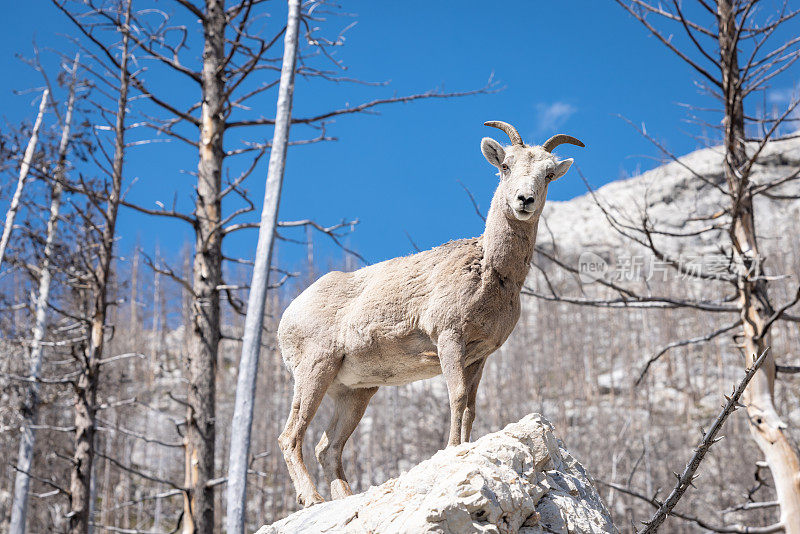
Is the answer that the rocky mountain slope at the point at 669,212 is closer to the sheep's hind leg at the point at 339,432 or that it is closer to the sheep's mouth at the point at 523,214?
the sheep's hind leg at the point at 339,432

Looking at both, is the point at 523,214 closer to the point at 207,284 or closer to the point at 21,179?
the point at 207,284

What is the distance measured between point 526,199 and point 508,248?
0.40m

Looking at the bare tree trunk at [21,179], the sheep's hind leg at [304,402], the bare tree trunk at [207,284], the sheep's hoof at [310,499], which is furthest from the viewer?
the bare tree trunk at [21,179]

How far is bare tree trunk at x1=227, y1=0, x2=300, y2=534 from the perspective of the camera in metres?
3.99

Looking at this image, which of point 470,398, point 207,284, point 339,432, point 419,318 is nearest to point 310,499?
point 339,432

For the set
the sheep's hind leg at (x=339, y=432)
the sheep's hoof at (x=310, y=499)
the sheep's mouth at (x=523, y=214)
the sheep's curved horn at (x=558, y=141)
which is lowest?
the sheep's hoof at (x=310, y=499)

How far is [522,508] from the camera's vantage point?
345 cm

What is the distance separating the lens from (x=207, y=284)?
725 cm

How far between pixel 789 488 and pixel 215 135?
669cm

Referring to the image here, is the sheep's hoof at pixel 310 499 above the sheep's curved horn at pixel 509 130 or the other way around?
the other way around

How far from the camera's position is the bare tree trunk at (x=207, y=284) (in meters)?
6.96

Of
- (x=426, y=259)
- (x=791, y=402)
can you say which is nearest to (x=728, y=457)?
(x=791, y=402)

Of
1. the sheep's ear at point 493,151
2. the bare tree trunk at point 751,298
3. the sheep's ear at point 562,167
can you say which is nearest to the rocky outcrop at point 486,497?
the sheep's ear at point 562,167

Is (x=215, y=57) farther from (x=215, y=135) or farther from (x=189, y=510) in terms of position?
(x=189, y=510)
